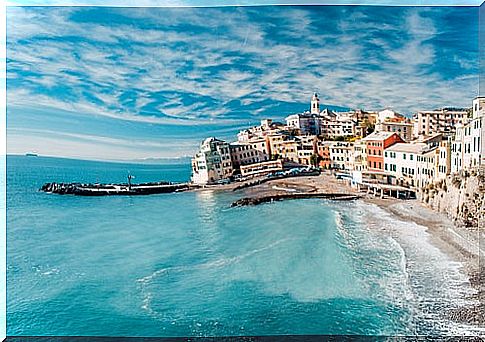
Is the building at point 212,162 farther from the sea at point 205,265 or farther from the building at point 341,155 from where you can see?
the building at point 341,155

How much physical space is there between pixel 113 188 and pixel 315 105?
1.64 m

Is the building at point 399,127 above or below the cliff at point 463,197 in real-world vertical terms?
above

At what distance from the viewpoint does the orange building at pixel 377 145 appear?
354 centimetres

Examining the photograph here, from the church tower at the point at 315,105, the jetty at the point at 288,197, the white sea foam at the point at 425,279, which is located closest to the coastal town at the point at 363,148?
the church tower at the point at 315,105

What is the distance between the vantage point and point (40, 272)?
3.42m

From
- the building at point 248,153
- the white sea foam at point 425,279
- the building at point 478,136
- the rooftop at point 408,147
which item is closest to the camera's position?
the white sea foam at point 425,279

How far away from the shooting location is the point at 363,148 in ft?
12.1

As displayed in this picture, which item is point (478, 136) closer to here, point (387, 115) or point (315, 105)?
point (387, 115)

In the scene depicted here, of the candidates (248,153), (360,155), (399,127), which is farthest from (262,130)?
(399,127)

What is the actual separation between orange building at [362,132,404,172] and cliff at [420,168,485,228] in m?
0.43

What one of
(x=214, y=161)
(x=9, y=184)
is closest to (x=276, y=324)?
(x=214, y=161)

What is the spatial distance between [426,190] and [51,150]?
2.81m

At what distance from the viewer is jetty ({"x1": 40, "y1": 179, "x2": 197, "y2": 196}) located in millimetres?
3558

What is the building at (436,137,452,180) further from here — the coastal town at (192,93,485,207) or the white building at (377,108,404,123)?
the white building at (377,108,404,123)
